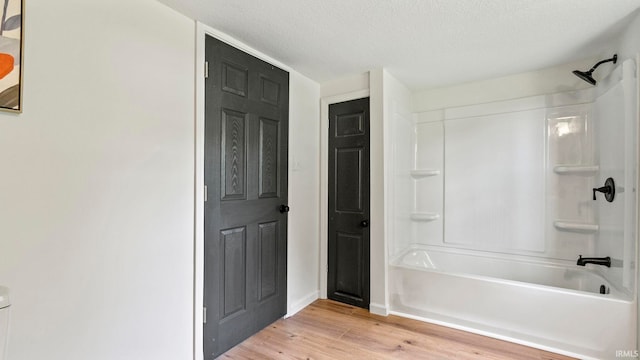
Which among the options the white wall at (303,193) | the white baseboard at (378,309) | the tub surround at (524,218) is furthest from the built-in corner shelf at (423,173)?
the white baseboard at (378,309)

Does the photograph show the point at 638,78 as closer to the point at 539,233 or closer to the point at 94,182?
the point at 539,233

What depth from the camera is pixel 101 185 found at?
55.4 inches

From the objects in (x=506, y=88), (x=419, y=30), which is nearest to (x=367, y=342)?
(x=419, y=30)

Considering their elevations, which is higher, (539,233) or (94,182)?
(94,182)

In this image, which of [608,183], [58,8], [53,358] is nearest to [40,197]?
[53,358]

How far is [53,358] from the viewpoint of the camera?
1.24m

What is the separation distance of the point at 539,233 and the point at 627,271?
85 centimetres

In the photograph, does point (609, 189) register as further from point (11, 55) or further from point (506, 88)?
point (11, 55)

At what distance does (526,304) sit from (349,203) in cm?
160

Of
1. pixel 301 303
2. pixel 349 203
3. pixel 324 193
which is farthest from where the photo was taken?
pixel 324 193

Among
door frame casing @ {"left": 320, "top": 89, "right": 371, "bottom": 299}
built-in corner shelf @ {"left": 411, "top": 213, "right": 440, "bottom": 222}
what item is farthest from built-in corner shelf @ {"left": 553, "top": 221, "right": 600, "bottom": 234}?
door frame casing @ {"left": 320, "top": 89, "right": 371, "bottom": 299}

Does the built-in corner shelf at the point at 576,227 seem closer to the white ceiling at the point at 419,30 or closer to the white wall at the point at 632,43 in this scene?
the white wall at the point at 632,43

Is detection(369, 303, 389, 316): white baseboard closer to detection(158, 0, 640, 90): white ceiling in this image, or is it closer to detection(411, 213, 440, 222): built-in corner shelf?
detection(411, 213, 440, 222): built-in corner shelf

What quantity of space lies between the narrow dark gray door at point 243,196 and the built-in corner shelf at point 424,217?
1.60 m
